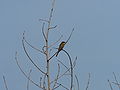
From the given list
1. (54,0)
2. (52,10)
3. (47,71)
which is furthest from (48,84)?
(54,0)

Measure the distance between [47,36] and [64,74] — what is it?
1.89 feet

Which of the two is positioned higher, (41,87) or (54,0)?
(54,0)

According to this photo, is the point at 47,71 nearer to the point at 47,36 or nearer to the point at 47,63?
the point at 47,63

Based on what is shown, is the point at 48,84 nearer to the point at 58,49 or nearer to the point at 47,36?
the point at 58,49

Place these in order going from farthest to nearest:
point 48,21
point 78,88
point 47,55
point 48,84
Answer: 1. point 78,88
2. point 48,21
3. point 47,55
4. point 48,84

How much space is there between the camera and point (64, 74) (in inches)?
123

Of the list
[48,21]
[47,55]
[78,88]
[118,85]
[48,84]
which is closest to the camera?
[48,84]


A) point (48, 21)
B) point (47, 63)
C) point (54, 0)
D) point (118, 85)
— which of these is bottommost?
point (118, 85)

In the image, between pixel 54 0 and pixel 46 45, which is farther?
pixel 54 0

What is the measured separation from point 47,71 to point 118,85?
5.23 feet

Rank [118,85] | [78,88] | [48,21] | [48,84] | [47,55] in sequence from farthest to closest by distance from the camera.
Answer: [118,85] → [78,88] → [48,21] → [47,55] → [48,84]

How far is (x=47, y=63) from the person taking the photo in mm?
2635

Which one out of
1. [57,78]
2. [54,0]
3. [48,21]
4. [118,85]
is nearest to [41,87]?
[57,78]

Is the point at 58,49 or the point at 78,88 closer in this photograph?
the point at 58,49
